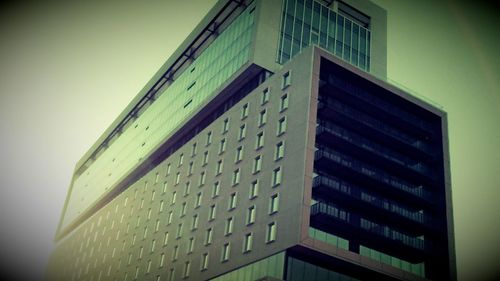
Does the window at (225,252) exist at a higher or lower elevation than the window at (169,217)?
lower

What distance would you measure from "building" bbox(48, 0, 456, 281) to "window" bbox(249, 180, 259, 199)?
12cm

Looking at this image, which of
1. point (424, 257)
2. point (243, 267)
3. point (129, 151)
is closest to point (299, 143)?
point (243, 267)

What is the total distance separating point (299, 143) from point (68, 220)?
4044 inches

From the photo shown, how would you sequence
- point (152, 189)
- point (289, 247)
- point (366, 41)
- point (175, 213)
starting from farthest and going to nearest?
1. point (152, 189)
2. point (366, 41)
3. point (175, 213)
4. point (289, 247)

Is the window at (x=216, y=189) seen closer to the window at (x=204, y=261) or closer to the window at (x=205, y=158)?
the window at (x=205, y=158)

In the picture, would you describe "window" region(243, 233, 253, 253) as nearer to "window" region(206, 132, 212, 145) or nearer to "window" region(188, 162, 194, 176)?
"window" region(206, 132, 212, 145)

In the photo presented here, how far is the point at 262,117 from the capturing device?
66.7m

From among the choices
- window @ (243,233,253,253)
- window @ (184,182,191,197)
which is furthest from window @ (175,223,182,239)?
window @ (243,233,253,253)

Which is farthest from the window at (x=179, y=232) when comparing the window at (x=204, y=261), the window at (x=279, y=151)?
the window at (x=279, y=151)

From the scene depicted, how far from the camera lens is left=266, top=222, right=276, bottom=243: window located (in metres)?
55.5

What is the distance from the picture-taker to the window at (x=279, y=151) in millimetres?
59766

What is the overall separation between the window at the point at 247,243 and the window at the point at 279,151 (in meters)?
8.79

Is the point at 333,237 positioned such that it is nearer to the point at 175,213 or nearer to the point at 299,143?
the point at 299,143

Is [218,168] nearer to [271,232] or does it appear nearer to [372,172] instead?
[271,232]
